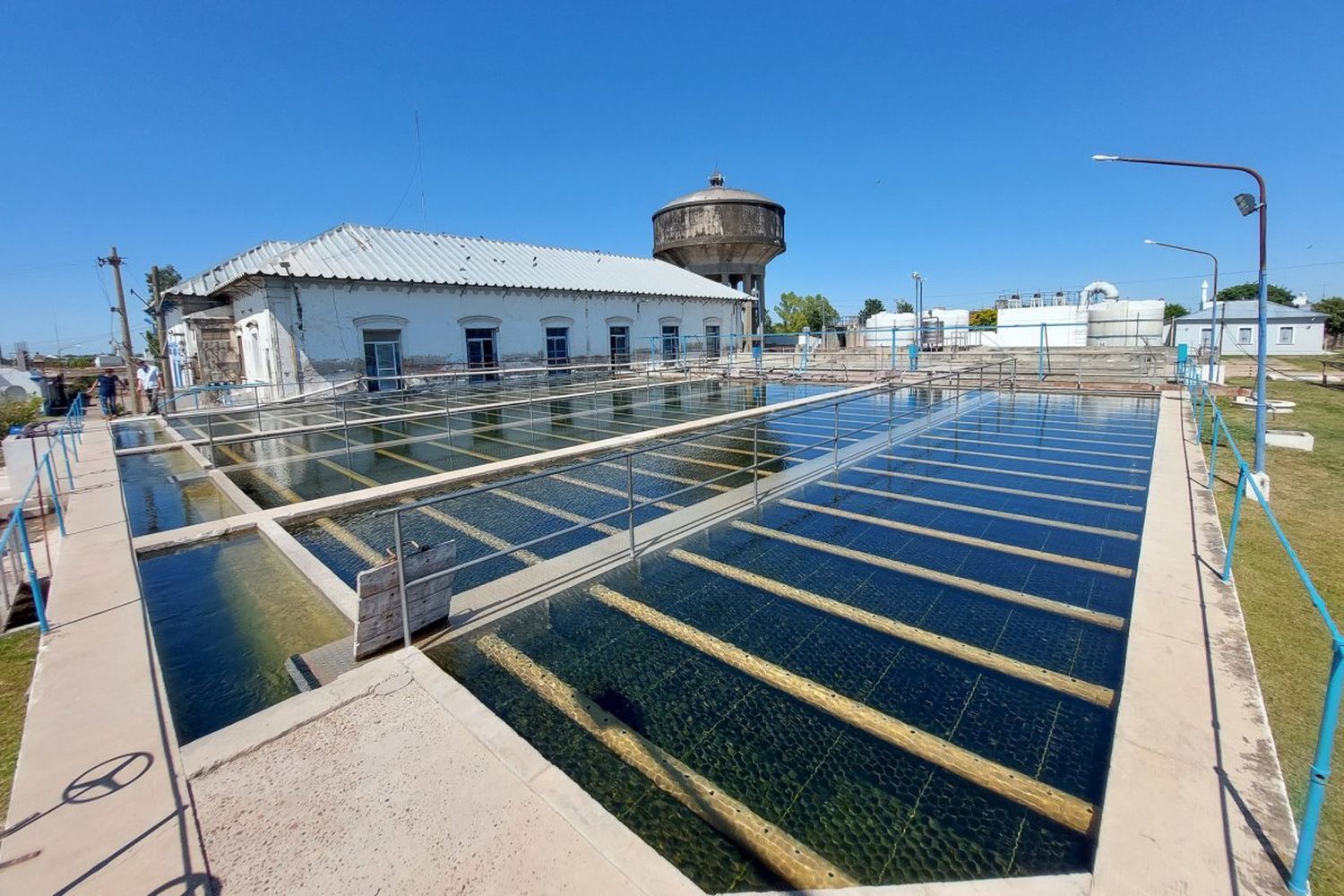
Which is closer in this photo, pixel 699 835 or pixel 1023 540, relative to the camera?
pixel 699 835

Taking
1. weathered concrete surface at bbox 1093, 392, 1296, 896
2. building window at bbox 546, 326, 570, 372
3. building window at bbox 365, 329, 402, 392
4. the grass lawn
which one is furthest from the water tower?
weathered concrete surface at bbox 1093, 392, 1296, 896

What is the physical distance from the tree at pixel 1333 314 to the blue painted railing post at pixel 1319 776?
243 ft

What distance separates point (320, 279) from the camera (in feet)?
62.6

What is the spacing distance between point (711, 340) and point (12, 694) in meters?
31.4

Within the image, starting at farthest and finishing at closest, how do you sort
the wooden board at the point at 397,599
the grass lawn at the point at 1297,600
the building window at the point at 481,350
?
the building window at the point at 481,350, the wooden board at the point at 397,599, the grass lawn at the point at 1297,600

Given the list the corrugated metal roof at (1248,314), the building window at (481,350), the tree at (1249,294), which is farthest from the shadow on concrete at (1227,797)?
the tree at (1249,294)

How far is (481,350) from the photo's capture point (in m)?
23.9

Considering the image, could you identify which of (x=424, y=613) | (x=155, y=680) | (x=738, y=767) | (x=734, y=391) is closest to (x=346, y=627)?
(x=424, y=613)

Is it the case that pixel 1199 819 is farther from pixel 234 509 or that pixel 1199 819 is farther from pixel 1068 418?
pixel 1068 418

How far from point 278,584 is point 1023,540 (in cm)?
682

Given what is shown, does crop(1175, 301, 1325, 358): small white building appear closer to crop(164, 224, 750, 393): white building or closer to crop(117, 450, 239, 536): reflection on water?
crop(164, 224, 750, 393): white building

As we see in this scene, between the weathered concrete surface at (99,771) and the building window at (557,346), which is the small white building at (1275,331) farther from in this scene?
the weathered concrete surface at (99,771)

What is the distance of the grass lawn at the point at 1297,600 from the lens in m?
2.72

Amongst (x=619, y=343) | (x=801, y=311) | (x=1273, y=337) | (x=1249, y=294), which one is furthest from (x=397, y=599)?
(x=1249, y=294)
